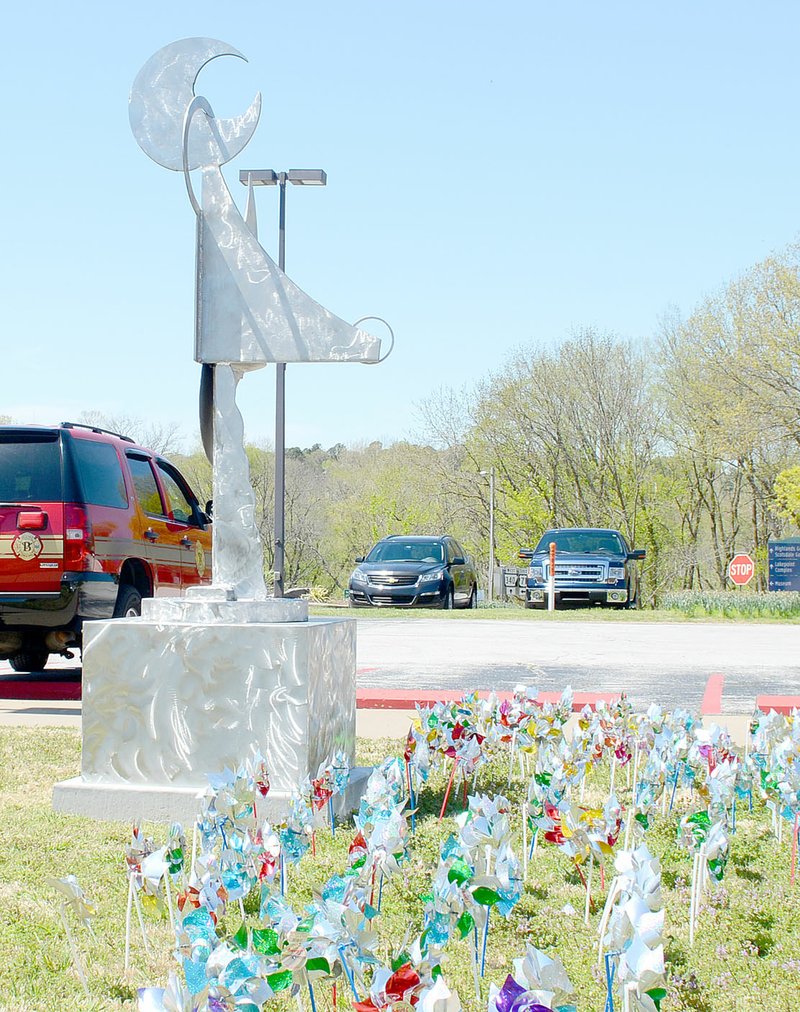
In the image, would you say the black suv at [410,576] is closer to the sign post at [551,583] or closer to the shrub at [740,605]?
the sign post at [551,583]

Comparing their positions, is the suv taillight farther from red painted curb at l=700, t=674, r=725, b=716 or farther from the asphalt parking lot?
red painted curb at l=700, t=674, r=725, b=716

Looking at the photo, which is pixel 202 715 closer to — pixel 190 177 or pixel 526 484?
pixel 190 177

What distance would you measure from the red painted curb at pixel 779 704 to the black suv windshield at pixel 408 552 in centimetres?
1619

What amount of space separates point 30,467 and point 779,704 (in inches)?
230

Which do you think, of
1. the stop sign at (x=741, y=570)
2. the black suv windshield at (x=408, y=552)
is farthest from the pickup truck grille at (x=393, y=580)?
the stop sign at (x=741, y=570)

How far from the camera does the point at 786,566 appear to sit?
29250 mm

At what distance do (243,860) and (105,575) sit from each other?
Answer: 5673 millimetres

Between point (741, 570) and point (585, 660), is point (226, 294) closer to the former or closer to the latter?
point (585, 660)

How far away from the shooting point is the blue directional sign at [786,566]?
29.2m

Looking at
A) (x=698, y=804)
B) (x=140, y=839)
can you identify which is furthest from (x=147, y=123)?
(x=698, y=804)

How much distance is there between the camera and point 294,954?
97.1 inches

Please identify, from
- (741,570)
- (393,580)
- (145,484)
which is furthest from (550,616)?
(145,484)

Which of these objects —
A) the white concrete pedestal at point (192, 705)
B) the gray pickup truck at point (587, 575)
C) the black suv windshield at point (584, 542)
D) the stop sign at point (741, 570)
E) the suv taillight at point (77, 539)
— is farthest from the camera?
the stop sign at point (741, 570)

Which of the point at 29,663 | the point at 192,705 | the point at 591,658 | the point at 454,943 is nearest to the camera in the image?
the point at 454,943
